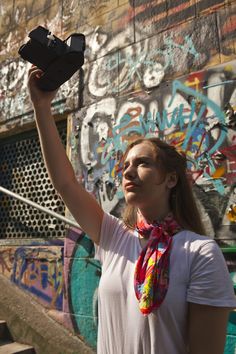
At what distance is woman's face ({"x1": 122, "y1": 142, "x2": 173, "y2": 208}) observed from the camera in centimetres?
141

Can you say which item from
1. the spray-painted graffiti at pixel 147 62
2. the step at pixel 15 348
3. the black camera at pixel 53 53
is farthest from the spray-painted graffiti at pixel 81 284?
the black camera at pixel 53 53

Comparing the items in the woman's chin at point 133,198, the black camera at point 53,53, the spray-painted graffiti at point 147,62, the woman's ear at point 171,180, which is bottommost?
the woman's chin at point 133,198

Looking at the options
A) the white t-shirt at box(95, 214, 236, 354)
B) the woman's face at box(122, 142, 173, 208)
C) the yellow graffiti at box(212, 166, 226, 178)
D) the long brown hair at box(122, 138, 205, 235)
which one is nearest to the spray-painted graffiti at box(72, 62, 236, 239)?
the yellow graffiti at box(212, 166, 226, 178)

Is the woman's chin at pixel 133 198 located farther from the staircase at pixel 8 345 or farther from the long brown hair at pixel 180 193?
the staircase at pixel 8 345

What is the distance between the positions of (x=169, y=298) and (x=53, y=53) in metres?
1.08

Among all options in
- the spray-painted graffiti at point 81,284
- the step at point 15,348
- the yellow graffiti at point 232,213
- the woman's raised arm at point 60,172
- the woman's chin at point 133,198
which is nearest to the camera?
the woman's chin at point 133,198

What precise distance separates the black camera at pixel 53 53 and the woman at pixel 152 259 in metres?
0.08

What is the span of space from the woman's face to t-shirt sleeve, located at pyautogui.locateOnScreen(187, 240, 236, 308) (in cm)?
32

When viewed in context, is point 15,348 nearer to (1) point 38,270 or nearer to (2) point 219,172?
(1) point 38,270

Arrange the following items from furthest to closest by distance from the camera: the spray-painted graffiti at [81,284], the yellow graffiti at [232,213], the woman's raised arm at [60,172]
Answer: the spray-painted graffiti at [81,284]
the yellow graffiti at [232,213]
the woman's raised arm at [60,172]

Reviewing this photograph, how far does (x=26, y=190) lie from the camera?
5.49m

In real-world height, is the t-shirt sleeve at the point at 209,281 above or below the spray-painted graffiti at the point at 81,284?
above

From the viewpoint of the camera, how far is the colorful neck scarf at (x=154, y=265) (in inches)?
46.1

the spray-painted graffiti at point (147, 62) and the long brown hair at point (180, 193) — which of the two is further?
the spray-painted graffiti at point (147, 62)
